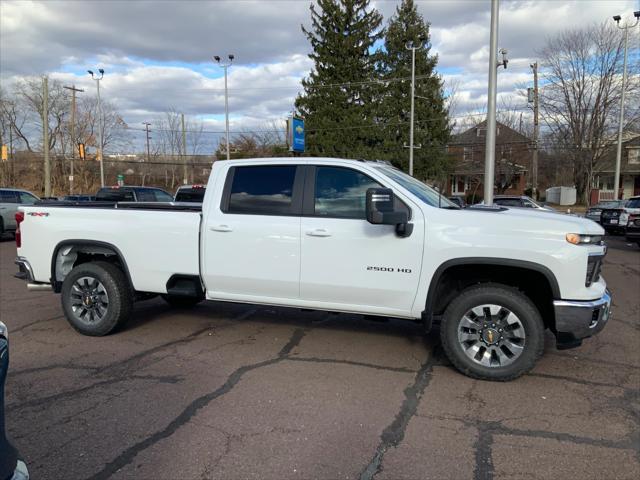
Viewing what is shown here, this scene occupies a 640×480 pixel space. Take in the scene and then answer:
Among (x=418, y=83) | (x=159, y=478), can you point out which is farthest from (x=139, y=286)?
(x=418, y=83)

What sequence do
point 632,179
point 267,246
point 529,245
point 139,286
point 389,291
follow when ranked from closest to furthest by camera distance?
1. point 529,245
2. point 389,291
3. point 267,246
4. point 139,286
5. point 632,179

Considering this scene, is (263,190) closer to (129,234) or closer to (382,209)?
(382,209)

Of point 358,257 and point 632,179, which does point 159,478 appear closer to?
point 358,257

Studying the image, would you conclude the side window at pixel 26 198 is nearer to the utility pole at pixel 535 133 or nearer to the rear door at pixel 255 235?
the rear door at pixel 255 235

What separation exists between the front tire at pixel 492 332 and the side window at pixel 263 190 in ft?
6.33

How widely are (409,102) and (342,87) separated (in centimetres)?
577

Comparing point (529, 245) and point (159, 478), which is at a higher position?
point (529, 245)

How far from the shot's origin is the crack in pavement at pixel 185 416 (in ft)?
10.2

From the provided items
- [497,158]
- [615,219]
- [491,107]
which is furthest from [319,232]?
[497,158]

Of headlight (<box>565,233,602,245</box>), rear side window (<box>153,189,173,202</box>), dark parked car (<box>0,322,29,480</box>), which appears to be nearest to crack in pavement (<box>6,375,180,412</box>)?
dark parked car (<box>0,322,29,480</box>)

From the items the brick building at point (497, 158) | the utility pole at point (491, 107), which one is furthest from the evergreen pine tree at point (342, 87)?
the utility pole at point (491, 107)

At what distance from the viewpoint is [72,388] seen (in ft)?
14.3

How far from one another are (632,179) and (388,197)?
63248 millimetres

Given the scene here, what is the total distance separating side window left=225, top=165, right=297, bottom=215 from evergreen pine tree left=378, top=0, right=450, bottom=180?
3650 centimetres
